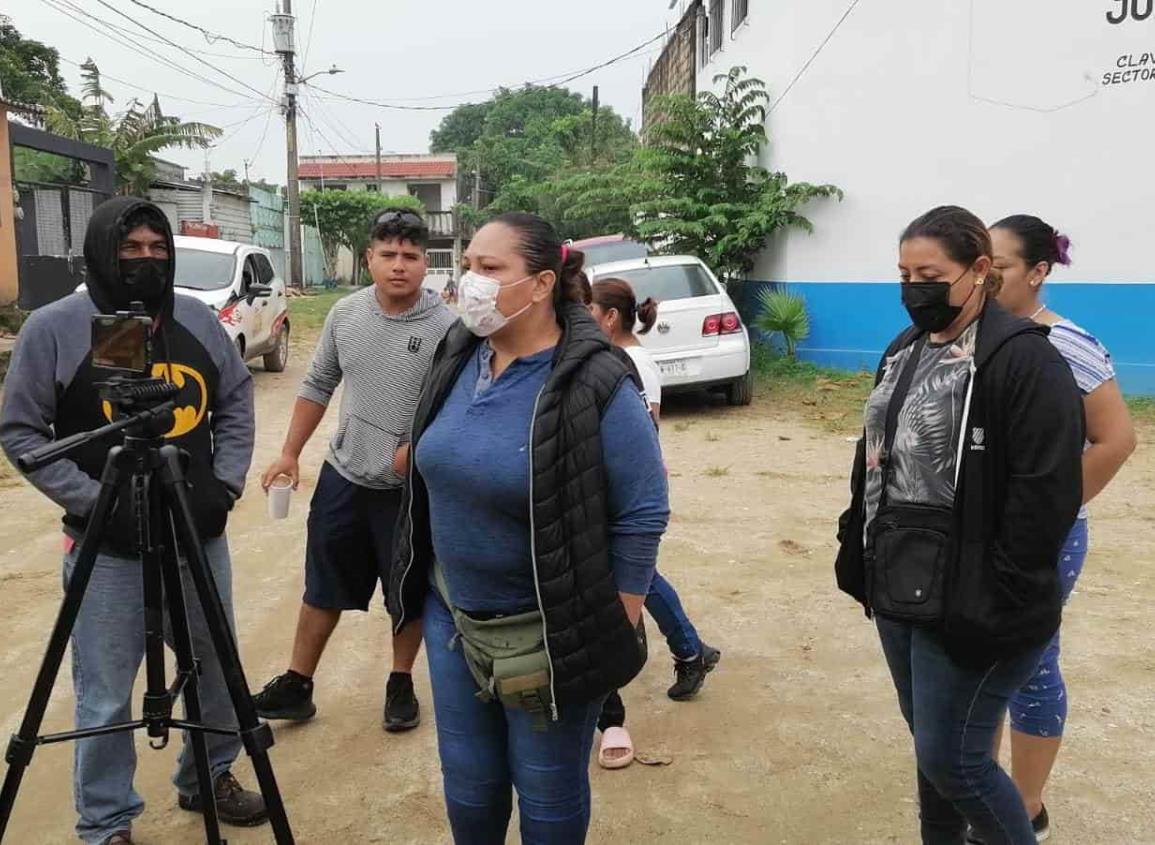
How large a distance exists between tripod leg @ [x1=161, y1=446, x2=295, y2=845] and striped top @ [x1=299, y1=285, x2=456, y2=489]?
3.61 ft

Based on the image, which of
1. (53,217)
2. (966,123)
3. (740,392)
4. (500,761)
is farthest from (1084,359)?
(53,217)

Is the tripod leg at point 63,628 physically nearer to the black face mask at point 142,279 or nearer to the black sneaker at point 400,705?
the black face mask at point 142,279

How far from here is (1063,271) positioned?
10531 millimetres

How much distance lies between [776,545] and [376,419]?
10.5 feet

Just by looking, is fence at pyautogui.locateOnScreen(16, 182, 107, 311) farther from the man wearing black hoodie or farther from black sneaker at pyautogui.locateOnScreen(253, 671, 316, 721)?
the man wearing black hoodie

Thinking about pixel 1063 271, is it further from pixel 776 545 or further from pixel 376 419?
pixel 376 419

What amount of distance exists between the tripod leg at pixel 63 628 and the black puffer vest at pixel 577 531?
0.96 meters

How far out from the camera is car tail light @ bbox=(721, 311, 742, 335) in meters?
9.88

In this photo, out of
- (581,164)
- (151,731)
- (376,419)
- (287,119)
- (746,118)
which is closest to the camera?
(151,731)

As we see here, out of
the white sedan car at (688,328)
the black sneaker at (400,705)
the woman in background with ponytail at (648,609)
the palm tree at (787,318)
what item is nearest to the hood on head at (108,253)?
the woman in background with ponytail at (648,609)

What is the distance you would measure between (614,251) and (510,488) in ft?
38.2

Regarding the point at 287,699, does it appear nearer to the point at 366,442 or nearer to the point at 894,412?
the point at 366,442

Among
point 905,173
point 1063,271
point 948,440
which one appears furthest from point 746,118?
point 948,440

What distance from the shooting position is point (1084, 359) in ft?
8.35
